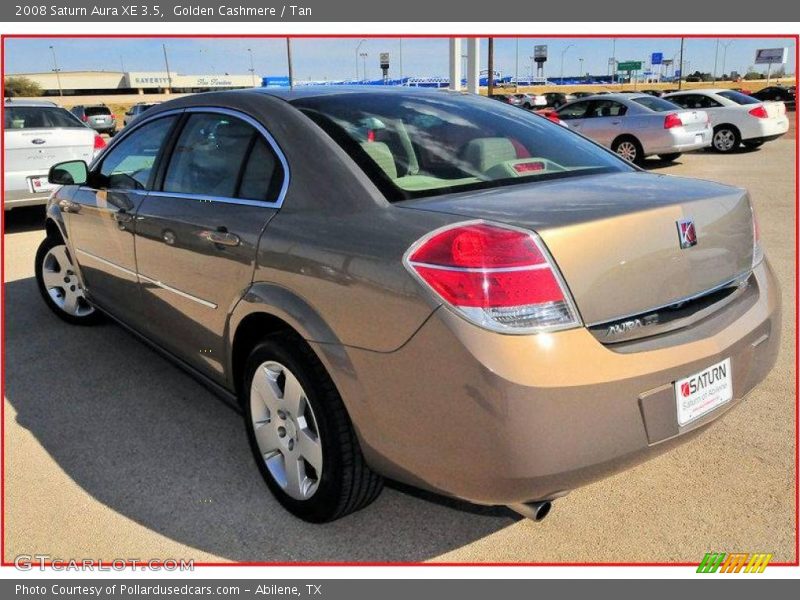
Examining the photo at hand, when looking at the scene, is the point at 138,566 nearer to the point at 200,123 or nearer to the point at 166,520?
the point at 166,520

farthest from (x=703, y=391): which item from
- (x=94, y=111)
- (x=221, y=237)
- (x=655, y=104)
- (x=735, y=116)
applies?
(x=94, y=111)

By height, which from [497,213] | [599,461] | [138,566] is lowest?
[138,566]

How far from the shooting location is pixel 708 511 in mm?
2689

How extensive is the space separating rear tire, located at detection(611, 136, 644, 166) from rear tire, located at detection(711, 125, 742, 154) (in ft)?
10.1

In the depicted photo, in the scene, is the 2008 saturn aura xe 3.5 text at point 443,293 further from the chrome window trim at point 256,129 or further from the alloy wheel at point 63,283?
the alloy wheel at point 63,283

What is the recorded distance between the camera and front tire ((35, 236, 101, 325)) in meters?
5.05

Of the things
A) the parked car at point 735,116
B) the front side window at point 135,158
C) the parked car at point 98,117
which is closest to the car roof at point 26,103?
the front side window at point 135,158

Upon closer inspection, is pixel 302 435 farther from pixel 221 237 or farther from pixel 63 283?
pixel 63 283

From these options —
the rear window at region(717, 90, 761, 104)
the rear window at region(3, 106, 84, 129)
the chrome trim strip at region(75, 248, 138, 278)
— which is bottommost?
the chrome trim strip at region(75, 248, 138, 278)

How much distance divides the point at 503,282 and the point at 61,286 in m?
4.27

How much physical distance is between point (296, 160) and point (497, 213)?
89 cm

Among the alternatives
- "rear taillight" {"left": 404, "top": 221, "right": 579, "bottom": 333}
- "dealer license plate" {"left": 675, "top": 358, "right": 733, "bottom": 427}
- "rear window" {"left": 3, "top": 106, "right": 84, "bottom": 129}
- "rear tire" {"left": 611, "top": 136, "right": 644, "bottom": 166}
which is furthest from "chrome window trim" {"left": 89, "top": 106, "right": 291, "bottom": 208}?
"rear tire" {"left": 611, "top": 136, "right": 644, "bottom": 166}

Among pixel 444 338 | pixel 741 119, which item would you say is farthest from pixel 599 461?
pixel 741 119

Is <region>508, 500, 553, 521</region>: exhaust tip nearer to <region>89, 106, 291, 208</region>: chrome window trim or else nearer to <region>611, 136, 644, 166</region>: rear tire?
<region>89, 106, 291, 208</region>: chrome window trim
